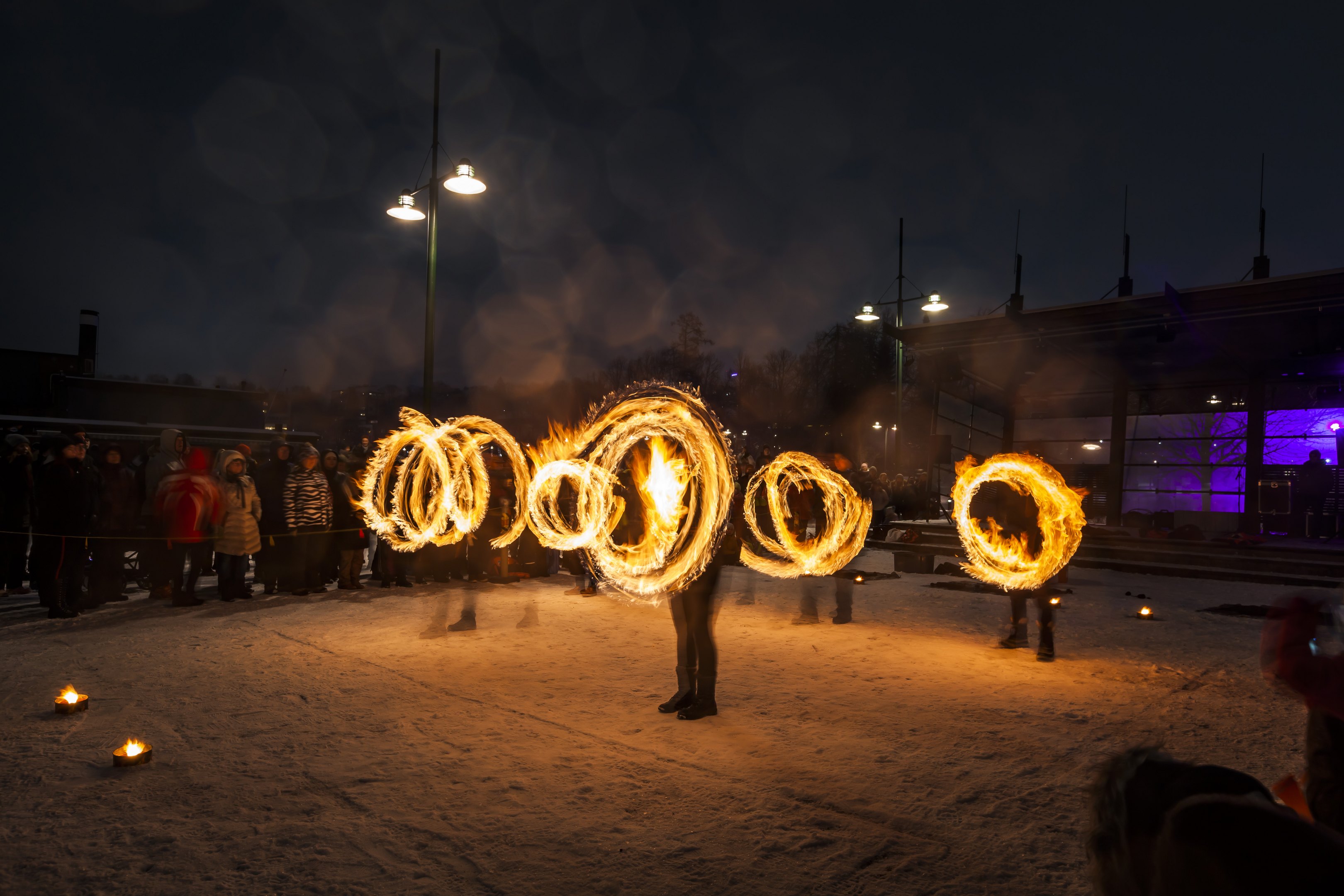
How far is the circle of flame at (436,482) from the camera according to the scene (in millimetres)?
11656

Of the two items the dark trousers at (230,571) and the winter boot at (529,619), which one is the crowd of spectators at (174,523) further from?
the winter boot at (529,619)

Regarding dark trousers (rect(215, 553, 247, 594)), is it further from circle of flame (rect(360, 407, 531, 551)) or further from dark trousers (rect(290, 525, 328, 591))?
circle of flame (rect(360, 407, 531, 551))

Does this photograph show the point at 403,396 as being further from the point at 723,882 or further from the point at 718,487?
the point at 723,882

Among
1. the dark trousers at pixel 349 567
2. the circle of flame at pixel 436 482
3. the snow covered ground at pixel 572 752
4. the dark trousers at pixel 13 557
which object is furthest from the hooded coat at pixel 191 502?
the dark trousers at pixel 13 557

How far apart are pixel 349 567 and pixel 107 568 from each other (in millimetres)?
3113

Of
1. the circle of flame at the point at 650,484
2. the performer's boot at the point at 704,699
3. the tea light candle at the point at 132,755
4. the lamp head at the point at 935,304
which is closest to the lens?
the tea light candle at the point at 132,755

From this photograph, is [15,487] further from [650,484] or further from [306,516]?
[650,484]

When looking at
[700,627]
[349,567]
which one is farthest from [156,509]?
[700,627]

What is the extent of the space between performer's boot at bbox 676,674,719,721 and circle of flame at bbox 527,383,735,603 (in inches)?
28.3

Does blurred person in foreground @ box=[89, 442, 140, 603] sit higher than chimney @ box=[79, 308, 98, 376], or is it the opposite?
chimney @ box=[79, 308, 98, 376]

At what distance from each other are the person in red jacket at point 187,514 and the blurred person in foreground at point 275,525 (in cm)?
94

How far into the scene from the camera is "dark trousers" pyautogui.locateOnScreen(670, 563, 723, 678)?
6.16m

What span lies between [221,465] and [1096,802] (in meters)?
12.2

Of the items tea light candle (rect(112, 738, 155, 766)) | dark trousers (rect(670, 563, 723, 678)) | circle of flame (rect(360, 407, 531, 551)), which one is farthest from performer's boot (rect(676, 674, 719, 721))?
circle of flame (rect(360, 407, 531, 551))
